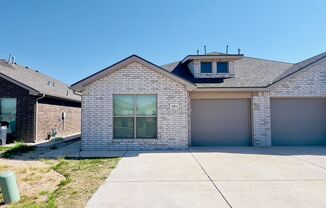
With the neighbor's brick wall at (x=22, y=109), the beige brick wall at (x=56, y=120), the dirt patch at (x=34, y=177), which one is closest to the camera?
the dirt patch at (x=34, y=177)

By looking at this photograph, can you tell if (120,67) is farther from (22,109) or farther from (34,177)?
(22,109)

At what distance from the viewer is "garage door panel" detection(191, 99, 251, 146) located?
12.0 m

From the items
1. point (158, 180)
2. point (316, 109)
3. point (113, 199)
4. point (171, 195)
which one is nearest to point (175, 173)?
point (158, 180)

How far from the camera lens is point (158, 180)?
19.8 ft

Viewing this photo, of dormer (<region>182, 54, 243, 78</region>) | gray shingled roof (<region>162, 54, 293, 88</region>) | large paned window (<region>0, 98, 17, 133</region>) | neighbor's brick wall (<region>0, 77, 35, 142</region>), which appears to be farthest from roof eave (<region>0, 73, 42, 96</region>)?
dormer (<region>182, 54, 243, 78</region>)

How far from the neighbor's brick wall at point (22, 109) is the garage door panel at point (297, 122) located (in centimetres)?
1360

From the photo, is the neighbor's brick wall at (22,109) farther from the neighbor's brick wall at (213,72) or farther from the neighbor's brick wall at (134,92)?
the neighbor's brick wall at (213,72)

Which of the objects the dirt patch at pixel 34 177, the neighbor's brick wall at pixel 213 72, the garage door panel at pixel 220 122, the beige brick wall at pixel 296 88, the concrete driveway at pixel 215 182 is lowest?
the dirt patch at pixel 34 177

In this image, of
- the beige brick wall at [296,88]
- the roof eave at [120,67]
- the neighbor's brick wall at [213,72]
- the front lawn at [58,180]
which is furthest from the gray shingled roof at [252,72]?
the front lawn at [58,180]

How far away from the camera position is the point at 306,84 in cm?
1202

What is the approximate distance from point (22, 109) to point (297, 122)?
15410 mm

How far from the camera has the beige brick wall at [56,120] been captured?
15078 mm

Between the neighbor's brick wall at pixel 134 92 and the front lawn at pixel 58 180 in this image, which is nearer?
the front lawn at pixel 58 180

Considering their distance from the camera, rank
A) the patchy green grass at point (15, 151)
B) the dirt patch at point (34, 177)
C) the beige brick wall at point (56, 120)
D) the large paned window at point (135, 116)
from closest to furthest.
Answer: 1. the dirt patch at point (34, 177)
2. the patchy green grass at point (15, 151)
3. the large paned window at point (135, 116)
4. the beige brick wall at point (56, 120)
